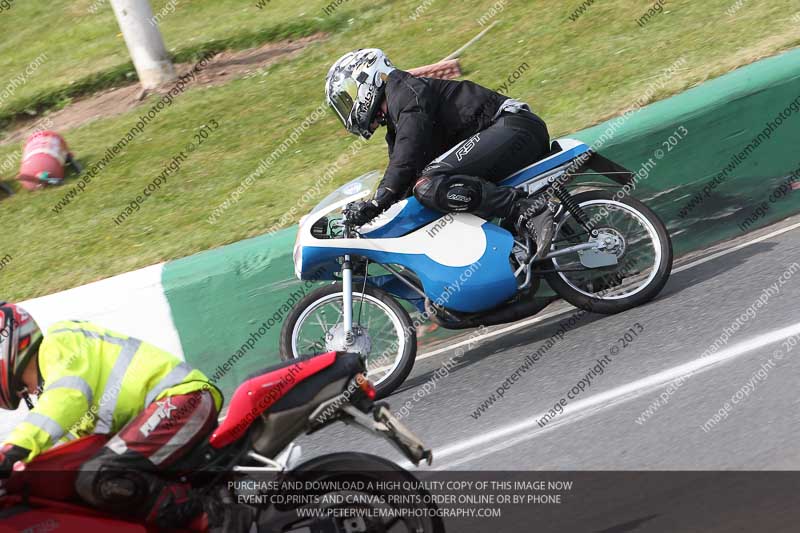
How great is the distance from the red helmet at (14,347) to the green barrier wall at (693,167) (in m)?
3.62

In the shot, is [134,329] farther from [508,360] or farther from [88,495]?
[88,495]

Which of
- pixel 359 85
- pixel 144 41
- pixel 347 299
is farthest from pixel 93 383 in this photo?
pixel 144 41

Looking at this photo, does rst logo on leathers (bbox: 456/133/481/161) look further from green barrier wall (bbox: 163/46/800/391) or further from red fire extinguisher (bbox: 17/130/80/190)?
red fire extinguisher (bbox: 17/130/80/190)

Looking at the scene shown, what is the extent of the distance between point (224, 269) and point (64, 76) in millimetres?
7825

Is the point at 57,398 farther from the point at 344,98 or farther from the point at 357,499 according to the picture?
the point at 344,98

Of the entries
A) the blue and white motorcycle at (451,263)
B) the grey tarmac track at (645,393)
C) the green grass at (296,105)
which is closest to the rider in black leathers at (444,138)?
the blue and white motorcycle at (451,263)

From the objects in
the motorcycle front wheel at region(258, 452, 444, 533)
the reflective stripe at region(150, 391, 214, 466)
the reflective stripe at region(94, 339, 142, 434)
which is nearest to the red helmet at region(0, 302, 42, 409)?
the reflective stripe at region(94, 339, 142, 434)

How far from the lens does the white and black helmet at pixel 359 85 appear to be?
23.5ft

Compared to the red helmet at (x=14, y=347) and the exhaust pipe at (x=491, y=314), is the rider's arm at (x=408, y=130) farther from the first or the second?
the red helmet at (x=14, y=347)

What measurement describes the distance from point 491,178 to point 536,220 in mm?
434

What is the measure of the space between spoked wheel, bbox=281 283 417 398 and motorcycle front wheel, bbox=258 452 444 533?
9.34 feet

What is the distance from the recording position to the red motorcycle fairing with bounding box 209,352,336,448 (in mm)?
4129

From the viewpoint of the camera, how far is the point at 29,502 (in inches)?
148

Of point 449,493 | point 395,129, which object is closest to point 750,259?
point 395,129
